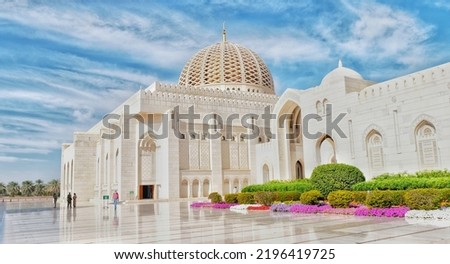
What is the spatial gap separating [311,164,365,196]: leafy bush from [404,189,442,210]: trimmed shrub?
3.10m

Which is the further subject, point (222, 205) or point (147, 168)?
point (147, 168)

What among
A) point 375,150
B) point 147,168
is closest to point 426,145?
point 375,150

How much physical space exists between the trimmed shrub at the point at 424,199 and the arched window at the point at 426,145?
6146mm

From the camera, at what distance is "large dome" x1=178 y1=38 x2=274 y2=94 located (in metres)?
32.2

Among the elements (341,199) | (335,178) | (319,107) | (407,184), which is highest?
(319,107)

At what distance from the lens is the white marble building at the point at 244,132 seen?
49.1 ft

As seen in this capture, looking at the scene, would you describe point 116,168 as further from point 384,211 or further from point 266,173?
point 384,211

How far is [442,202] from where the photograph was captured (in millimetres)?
9820

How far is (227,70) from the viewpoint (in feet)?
107

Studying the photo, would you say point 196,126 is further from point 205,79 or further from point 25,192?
point 25,192

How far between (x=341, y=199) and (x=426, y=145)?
19.2 feet

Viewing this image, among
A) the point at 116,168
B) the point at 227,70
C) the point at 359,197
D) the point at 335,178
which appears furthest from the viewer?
the point at 227,70
